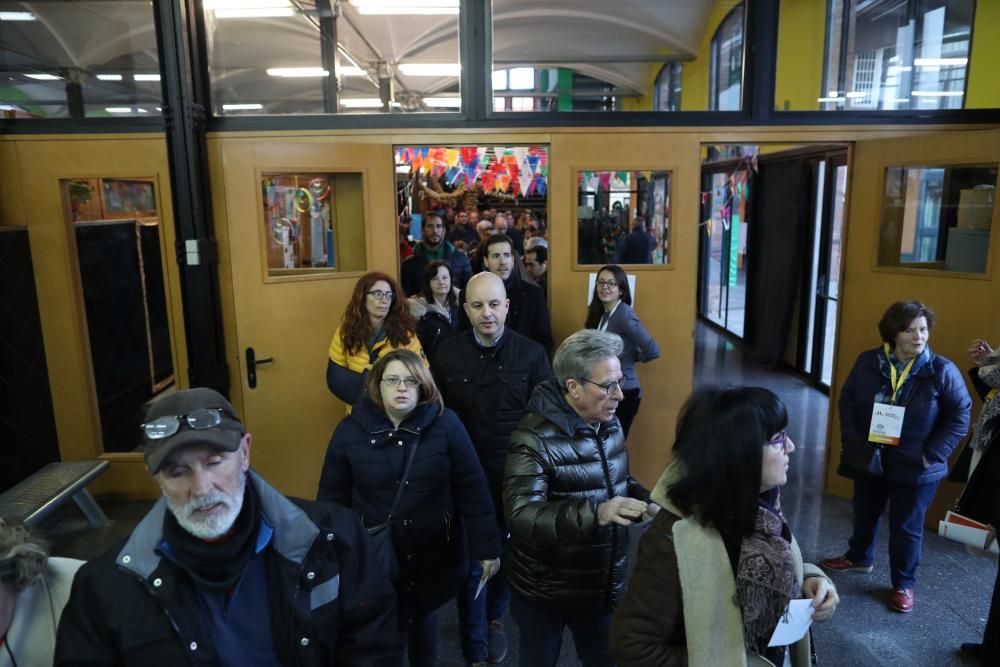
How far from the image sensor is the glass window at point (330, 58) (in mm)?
4375

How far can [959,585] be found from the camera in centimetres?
367

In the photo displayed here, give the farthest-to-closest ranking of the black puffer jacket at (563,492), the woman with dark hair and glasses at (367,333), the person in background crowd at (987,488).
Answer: the woman with dark hair and glasses at (367,333) < the person in background crowd at (987,488) < the black puffer jacket at (563,492)

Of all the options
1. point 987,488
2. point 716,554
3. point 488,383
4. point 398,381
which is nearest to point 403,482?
point 398,381

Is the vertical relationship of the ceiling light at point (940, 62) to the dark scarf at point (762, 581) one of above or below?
above

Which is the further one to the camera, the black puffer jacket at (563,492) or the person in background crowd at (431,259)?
the person in background crowd at (431,259)

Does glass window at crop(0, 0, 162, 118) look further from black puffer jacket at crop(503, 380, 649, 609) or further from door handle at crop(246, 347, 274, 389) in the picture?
black puffer jacket at crop(503, 380, 649, 609)

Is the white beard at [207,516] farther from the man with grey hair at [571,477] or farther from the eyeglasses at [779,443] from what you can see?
the eyeglasses at [779,443]

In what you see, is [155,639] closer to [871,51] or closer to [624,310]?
[624,310]

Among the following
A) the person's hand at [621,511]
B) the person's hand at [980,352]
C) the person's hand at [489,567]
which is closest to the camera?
the person's hand at [621,511]

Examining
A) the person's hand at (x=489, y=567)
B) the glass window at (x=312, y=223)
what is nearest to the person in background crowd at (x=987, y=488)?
the person's hand at (x=489, y=567)

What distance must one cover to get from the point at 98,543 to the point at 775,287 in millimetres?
6980

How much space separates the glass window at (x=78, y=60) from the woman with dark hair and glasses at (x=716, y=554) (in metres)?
4.29

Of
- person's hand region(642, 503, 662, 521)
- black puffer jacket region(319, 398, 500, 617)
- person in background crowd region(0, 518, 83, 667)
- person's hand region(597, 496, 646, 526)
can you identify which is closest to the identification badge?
person's hand region(642, 503, 662, 521)

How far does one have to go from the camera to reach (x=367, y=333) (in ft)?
12.0
